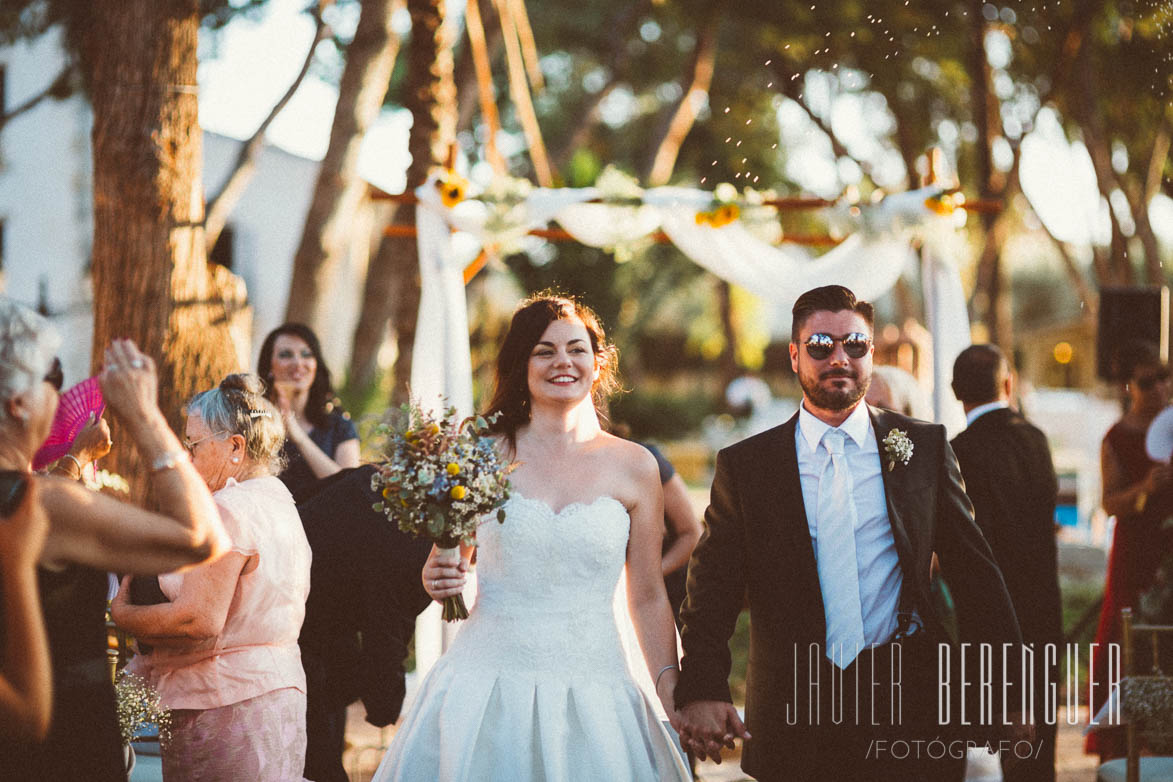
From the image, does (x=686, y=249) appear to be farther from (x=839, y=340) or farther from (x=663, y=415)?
(x=663, y=415)

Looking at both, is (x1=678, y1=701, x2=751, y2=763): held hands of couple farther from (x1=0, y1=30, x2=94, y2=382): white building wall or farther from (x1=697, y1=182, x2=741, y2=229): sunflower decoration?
(x1=0, y1=30, x2=94, y2=382): white building wall

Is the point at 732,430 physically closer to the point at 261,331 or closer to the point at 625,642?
the point at 261,331

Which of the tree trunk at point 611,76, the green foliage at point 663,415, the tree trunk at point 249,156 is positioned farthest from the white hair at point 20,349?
the green foliage at point 663,415

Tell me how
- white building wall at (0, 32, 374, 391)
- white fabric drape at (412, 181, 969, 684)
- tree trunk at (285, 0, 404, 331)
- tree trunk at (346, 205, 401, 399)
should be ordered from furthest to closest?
white building wall at (0, 32, 374, 391) < tree trunk at (346, 205, 401, 399) < tree trunk at (285, 0, 404, 331) < white fabric drape at (412, 181, 969, 684)

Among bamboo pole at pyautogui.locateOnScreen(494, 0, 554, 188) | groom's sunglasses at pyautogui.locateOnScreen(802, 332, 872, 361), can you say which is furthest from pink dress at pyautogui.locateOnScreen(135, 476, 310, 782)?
bamboo pole at pyautogui.locateOnScreen(494, 0, 554, 188)

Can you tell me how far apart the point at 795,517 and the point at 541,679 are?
0.96 metres

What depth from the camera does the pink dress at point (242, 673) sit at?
3.39m

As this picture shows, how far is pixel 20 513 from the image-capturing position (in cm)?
222

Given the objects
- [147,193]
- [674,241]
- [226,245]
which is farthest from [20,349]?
[226,245]

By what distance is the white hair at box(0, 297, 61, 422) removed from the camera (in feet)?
7.57

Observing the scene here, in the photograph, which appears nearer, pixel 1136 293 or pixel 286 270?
pixel 1136 293

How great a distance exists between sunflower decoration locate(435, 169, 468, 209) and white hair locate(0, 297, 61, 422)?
5.06m

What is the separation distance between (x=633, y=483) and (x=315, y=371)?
2.72 m

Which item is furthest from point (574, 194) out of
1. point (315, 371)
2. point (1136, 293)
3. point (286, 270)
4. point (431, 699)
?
point (286, 270)
